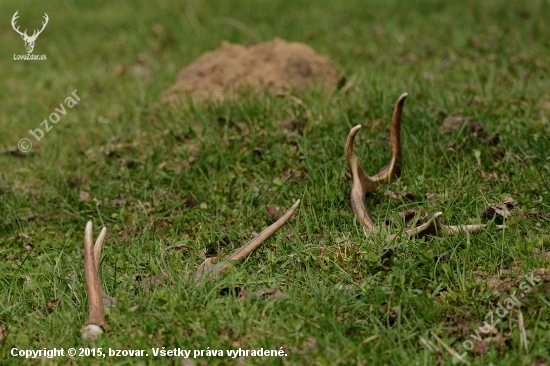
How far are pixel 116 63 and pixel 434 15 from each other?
3.56 metres

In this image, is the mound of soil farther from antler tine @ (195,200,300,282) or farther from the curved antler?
antler tine @ (195,200,300,282)

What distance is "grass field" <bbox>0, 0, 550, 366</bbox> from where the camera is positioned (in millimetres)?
2855

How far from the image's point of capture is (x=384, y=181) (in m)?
3.93

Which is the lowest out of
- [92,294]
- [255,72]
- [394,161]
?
[92,294]

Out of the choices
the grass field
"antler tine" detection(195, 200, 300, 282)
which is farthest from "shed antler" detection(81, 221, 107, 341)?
"antler tine" detection(195, 200, 300, 282)

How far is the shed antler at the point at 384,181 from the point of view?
333 cm

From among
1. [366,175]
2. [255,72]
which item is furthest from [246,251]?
[255,72]

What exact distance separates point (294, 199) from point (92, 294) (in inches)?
56.8

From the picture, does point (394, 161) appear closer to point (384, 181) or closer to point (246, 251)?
point (384, 181)

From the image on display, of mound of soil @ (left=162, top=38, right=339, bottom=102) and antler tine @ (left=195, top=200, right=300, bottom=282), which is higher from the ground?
mound of soil @ (left=162, top=38, right=339, bottom=102)

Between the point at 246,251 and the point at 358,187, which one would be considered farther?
the point at 358,187

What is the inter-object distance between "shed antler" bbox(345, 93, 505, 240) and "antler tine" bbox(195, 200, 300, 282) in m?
0.50

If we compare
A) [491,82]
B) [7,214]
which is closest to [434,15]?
[491,82]

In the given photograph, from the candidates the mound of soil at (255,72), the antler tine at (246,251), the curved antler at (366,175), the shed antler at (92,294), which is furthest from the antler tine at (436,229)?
the mound of soil at (255,72)
